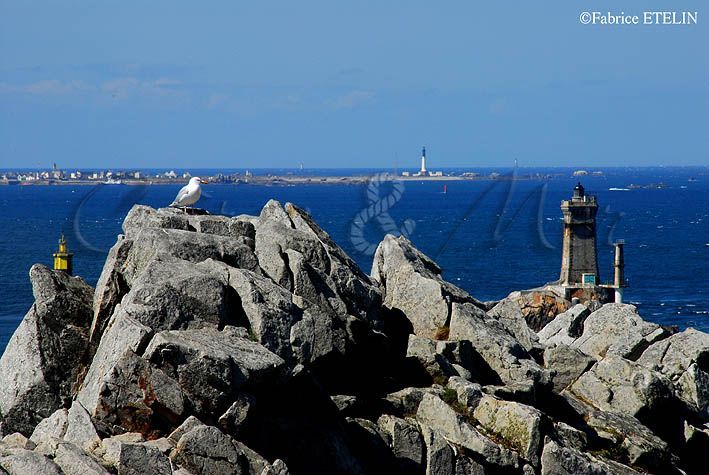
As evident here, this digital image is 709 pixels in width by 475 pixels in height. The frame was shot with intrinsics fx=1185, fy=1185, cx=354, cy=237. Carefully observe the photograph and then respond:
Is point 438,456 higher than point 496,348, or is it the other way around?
point 496,348

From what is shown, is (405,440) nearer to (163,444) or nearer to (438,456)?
(438,456)

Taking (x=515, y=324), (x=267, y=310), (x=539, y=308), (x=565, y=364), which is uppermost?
(x=267, y=310)

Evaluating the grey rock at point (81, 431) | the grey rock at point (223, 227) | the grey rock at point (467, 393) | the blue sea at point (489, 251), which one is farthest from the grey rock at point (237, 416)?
the blue sea at point (489, 251)

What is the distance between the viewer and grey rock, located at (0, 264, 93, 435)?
2225 cm

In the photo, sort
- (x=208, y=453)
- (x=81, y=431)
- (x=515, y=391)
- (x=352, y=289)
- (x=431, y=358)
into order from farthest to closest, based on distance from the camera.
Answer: (x=352, y=289) < (x=431, y=358) < (x=515, y=391) < (x=81, y=431) < (x=208, y=453)

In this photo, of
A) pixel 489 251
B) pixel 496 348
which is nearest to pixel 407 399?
pixel 496 348

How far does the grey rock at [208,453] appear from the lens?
18.0 meters

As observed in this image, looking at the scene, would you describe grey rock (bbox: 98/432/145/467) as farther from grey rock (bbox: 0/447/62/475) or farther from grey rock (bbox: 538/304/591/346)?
grey rock (bbox: 538/304/591/346)

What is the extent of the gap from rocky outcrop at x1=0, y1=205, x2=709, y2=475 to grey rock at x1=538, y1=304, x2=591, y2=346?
7.28 m

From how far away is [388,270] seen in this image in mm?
29203

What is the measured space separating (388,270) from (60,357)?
9291mm

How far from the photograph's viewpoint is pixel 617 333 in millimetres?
33562

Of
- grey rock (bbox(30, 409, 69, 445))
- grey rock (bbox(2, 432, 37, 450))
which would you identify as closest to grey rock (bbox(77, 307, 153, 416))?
grey rock (bbox(30, 409, 69, 445))

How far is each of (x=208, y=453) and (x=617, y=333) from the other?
59.6ft
